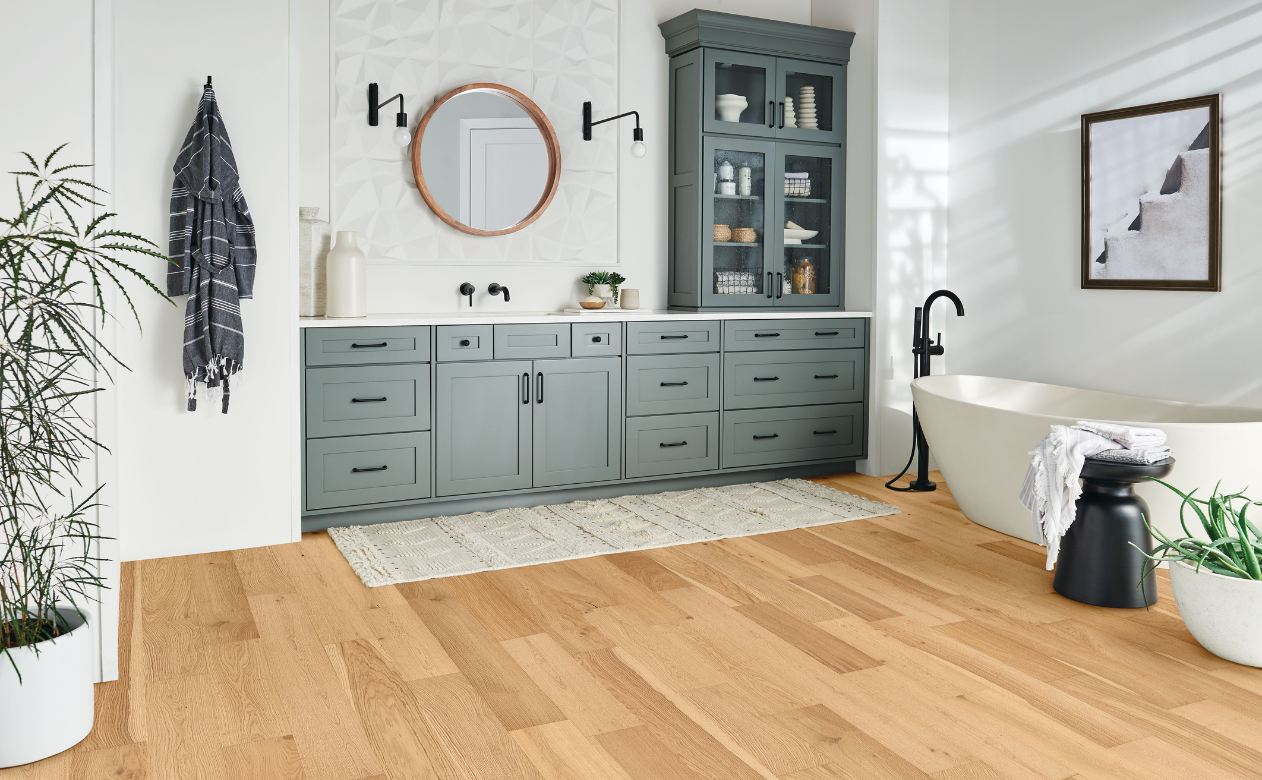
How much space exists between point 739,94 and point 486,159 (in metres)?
1.32

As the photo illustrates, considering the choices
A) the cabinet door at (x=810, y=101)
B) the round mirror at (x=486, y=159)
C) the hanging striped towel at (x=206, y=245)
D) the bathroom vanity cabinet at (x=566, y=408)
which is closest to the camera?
the hanging striped towel at (x=206, y=245)

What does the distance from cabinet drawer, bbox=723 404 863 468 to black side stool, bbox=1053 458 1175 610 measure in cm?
193

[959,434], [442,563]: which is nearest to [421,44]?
[442,563]

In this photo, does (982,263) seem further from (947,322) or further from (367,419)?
(367,419)

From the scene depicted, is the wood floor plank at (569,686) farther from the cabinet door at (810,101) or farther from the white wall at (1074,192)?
the cabinet door at (810,101)

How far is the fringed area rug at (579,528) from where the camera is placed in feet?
12.0

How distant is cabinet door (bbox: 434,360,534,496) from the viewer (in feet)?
13.9

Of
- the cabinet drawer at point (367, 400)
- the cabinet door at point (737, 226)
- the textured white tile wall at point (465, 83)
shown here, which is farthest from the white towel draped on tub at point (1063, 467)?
the textured white tile wall at point (465, 83)

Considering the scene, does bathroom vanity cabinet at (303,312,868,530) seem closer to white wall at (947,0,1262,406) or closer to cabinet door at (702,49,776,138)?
white wall at (947,0,1262,406)

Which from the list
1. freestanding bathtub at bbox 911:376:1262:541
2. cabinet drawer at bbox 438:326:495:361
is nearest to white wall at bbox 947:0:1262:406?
freestanding bathtub at bbox 911:376:1262:541

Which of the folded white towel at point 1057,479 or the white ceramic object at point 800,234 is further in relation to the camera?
the white ceramic object at point 800,234

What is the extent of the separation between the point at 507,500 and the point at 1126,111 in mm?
3228

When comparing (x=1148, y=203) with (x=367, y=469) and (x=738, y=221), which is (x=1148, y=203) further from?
(x=367, y=469)

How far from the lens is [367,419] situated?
4062mm
